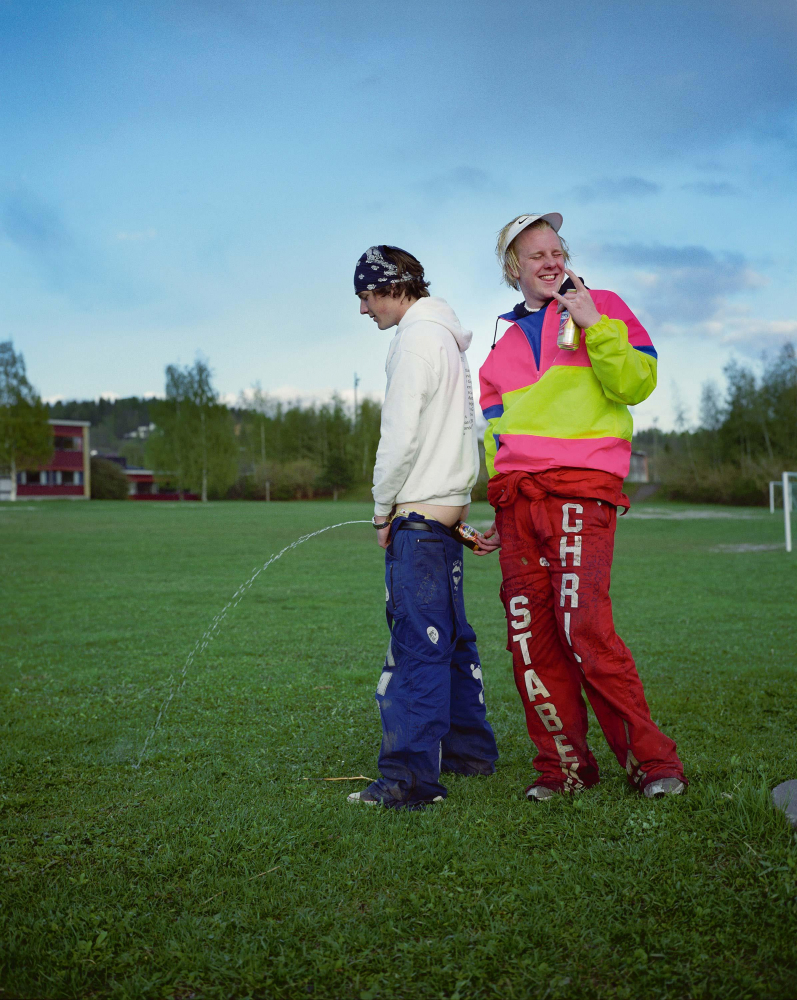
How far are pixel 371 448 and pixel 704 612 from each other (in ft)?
204

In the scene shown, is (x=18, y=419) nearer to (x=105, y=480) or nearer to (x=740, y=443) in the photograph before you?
(x=105, y=480)

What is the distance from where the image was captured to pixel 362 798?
3326 millimetres

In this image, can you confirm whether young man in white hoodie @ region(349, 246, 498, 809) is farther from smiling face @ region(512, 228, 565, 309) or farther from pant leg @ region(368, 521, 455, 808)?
smiling face @ region(512, 228, 565, 309)

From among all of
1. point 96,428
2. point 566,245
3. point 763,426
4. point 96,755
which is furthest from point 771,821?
point 96,428

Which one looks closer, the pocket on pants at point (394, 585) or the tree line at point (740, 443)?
the pocket on pants at point (394, 585)

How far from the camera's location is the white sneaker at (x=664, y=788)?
119 inches

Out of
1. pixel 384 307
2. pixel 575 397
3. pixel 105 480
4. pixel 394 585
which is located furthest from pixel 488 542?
pixel 105 480

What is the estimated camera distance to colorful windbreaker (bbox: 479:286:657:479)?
3094 mm

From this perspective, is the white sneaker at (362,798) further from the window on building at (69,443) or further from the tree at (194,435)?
the window on building at (69,443)

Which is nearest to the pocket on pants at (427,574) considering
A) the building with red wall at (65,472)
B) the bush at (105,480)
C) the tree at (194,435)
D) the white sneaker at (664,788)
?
the white sneaker at (664,788)

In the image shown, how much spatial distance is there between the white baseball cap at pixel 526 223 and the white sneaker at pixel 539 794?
6.96ft

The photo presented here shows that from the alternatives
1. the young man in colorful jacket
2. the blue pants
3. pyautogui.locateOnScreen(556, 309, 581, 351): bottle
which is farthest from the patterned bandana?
the blue pants

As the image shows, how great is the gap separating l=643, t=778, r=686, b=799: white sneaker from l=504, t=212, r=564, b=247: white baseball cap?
211 centimetres

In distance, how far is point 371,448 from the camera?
7125 cm
